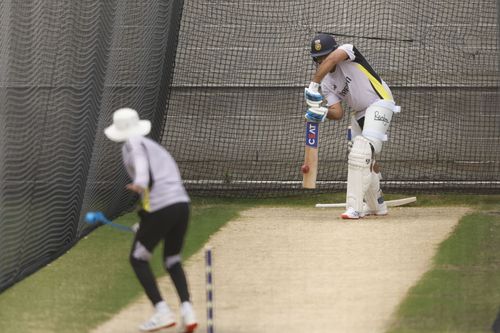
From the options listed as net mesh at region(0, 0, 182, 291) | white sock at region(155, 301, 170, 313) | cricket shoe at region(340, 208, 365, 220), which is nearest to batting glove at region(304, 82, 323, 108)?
cricket shoe at region(340, 208, 365, 220)

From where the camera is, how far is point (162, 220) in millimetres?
7457

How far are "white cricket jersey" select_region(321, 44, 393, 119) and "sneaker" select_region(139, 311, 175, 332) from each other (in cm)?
456

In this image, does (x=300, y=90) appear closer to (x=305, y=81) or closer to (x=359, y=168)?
(x=305, y=81)

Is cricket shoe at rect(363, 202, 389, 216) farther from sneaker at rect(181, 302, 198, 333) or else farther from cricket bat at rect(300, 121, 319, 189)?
sneaker at rect(181, 302, 198, 333)

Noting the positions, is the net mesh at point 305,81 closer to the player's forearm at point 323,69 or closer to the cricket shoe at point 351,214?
the cricket shoe at point 351,214

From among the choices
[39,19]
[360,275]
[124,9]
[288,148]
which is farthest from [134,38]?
[360,275]

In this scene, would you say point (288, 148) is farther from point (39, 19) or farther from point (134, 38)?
point (39, 19)

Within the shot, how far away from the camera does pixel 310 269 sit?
956cm

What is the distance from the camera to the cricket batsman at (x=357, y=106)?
37.5 feet

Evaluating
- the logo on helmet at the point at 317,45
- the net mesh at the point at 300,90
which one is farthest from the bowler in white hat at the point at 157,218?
the net mesh at the point at 300,90

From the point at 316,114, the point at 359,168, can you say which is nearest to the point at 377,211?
the point at 359,168

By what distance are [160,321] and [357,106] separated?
15.3ft

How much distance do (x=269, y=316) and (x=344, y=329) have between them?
1.85ft

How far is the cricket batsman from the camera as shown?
1143 cm
